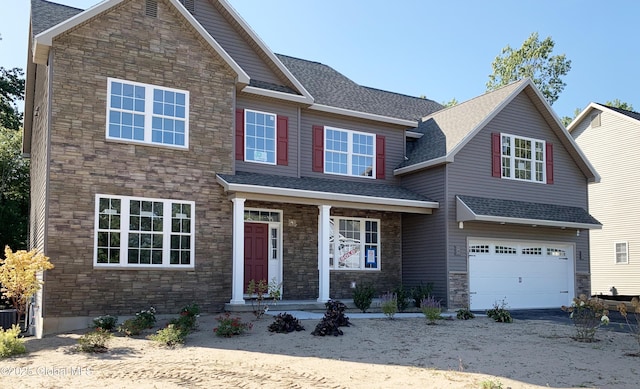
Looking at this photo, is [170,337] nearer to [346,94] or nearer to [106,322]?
[106,322]

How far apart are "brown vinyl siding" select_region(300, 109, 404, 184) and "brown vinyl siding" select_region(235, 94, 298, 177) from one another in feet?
1.69

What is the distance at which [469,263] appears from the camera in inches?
750

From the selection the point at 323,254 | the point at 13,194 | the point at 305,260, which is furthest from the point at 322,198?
the point at 13,194

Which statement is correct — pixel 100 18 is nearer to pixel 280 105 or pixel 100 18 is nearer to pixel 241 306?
pixel 280 105

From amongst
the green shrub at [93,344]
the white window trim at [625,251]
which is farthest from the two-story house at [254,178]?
the white window trim at [625,251]

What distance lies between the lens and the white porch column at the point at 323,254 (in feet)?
55.3

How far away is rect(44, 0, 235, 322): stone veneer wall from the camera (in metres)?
13.6

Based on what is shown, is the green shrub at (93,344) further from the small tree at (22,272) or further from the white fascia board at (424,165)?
the white fascia board at (424,165)

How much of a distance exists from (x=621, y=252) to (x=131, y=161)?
21815 mm

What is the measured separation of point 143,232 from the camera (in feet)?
47.6

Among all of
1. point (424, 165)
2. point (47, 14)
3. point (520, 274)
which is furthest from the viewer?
point (520, 274)

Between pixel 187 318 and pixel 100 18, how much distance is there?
7.63 metres

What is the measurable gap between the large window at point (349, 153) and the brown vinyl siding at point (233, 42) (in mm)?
2676

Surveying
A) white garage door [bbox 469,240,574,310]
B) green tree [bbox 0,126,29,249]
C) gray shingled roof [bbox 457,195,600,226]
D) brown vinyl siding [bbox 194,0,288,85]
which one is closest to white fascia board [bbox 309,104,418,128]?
brown vinyl siding [bbox 194,0,288,85]
